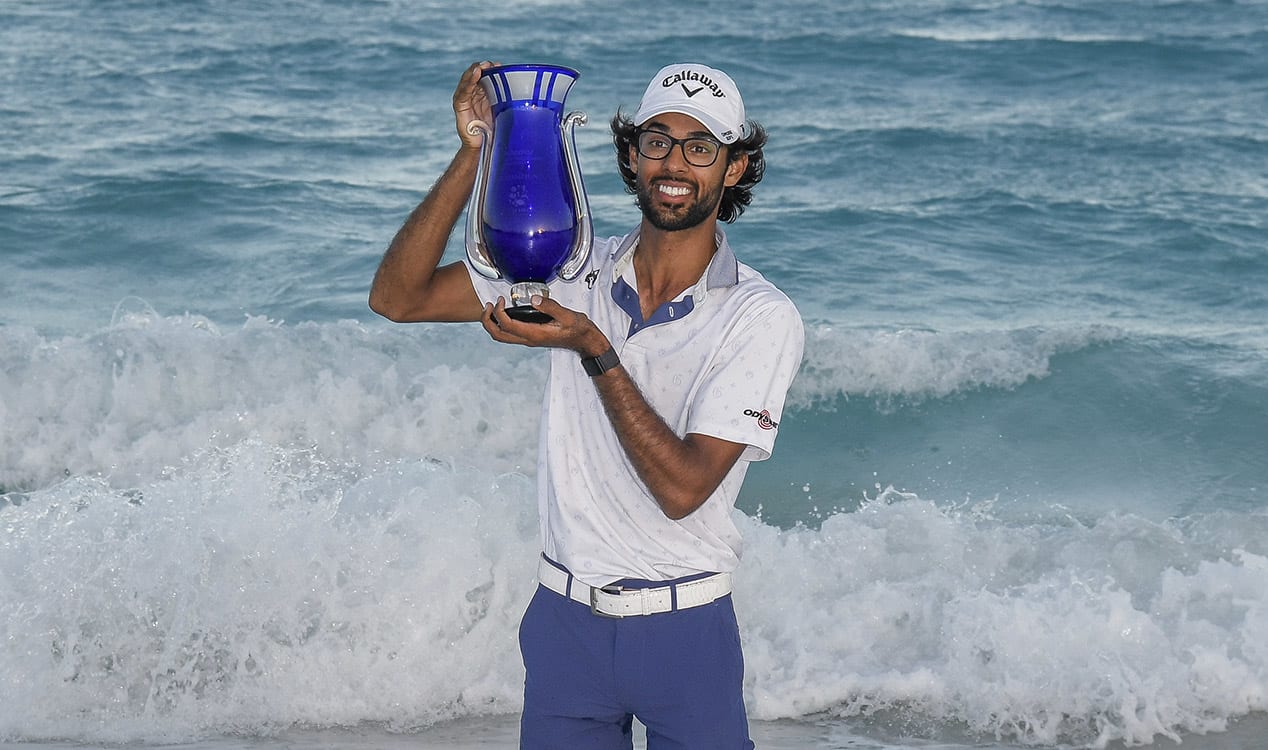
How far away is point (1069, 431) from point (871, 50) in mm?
9438

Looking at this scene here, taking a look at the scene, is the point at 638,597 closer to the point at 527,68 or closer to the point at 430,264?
the point at 430,264

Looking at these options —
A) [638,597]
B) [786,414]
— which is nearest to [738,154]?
[638,597]

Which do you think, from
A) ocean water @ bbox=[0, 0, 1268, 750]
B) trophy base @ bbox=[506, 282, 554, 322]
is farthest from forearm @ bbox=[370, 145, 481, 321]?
ocean water @ bbox=[0, 0, 1268, 750]

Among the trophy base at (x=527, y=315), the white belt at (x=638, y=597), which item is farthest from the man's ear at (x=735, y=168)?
the white belt at (x=638, y=597)

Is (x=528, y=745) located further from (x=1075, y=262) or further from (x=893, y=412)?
(x=1075, y=262)

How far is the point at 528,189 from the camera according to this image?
2402 millimetres

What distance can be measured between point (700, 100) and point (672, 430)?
566 millimetres

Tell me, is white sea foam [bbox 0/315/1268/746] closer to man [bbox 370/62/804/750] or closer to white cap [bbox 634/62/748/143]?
man [bbox 370/62/804/750]

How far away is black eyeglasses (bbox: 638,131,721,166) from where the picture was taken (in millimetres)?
2533

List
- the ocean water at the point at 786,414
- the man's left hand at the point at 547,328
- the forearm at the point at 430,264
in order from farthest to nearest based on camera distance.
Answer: the ocean water at the point at 786,414 → the forearm at the point at 430,264 → the man's left hand at the point at 547,328

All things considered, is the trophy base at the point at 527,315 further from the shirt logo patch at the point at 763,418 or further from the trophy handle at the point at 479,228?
the shirt logo patch at the point at 763,418

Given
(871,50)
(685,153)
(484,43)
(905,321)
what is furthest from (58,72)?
(685,153)

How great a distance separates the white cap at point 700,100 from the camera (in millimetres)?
2521

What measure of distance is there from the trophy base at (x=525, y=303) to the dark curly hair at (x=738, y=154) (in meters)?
0.42
